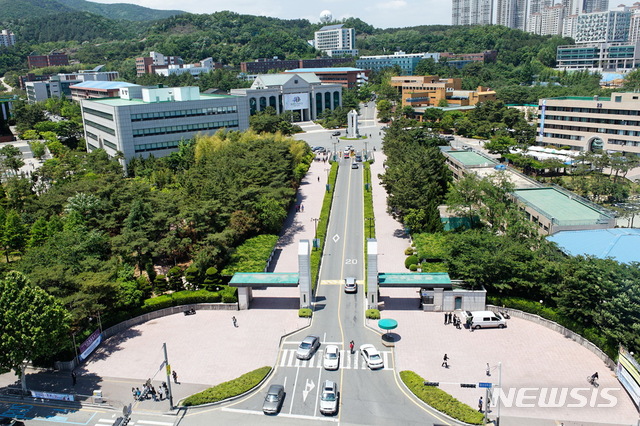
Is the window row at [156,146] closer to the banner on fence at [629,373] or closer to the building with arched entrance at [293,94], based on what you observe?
the building with arched entrance at [293,94]

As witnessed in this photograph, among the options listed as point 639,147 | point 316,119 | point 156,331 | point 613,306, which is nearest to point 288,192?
point 156,331

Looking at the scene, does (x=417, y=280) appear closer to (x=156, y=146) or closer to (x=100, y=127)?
(x=156, y=146)

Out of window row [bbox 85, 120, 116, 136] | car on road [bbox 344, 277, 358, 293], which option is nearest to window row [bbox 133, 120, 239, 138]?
window row [bbox 85, 120, 116, 136]

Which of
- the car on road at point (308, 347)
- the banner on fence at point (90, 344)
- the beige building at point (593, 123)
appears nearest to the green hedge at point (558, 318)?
the car on road at point (308, 347)

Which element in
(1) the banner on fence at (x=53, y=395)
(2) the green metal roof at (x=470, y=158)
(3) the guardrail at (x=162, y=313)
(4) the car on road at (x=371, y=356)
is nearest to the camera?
(1) the banner on fence at (x=53, y=395)

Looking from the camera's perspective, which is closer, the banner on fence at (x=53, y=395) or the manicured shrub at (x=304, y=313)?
the banner on fence at (x=53, y=395)

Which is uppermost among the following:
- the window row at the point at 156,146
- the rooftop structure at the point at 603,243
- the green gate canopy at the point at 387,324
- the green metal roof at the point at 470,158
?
the window row at the point at 156,146
